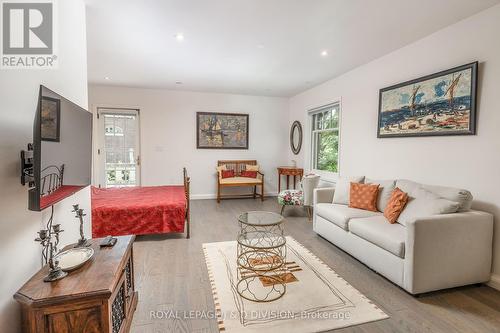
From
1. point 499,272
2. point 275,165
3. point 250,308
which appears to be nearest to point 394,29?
point 499,272

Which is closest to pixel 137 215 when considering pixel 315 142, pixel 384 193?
pixel 384 193

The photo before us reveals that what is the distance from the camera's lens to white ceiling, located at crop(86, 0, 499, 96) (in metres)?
2.38

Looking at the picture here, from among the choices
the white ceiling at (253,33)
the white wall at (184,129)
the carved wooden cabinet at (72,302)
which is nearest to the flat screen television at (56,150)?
the carved wooden cabinet at (72,302)

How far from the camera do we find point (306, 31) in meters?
2.86

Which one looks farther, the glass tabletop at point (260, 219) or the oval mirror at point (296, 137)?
the oval mirror at point (296, 137)

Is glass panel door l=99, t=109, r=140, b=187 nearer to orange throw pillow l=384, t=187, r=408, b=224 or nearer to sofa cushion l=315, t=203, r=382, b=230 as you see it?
sofa cushion l=315, t=203, r=382, b=230

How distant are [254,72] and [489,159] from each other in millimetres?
3358

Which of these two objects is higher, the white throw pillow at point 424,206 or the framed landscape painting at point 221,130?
the framed landscape painting at point 221,130

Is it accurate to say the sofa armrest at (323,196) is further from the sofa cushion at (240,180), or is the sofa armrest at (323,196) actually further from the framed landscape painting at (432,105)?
the sofa cushion at (240,180)

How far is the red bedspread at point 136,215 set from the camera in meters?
3.26

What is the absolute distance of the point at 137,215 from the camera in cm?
337

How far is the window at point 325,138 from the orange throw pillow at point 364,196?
1.46m

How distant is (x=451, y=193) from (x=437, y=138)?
2.36 ft

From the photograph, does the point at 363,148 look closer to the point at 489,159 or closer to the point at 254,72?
the point at 489,159
